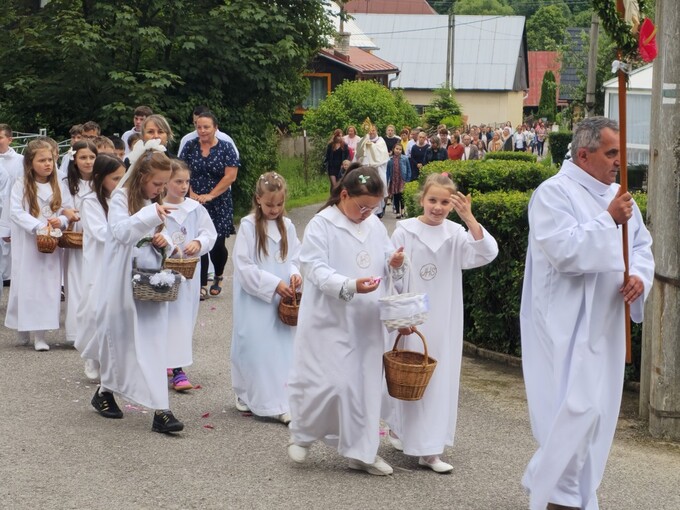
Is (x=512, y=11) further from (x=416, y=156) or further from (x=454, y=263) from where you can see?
(x=454, y=263)

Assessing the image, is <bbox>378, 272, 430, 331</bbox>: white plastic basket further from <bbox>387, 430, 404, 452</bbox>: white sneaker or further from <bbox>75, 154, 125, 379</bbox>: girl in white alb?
<bbox>75, 154, 125, 379</bbox>: girl in white alb

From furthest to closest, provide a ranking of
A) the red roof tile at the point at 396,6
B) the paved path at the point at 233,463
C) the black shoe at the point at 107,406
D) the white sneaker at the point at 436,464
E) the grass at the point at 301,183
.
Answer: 1. the red roof tile at the point at 396,6
2. the grass at the point at 301,183
3. the black shoe at the point at 107,406
4. the white sneaker at the point at 436,464
5. the paved path at the point at 233,463

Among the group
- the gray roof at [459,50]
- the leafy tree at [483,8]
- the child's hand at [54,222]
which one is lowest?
the child's hand at [54,222]

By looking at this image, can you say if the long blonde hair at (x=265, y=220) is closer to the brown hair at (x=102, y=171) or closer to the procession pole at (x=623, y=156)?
the brown hair at (x=102, y=171)

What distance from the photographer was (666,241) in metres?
8.12

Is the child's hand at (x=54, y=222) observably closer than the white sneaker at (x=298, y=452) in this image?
No

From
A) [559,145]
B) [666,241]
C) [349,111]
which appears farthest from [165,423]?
[559,145]

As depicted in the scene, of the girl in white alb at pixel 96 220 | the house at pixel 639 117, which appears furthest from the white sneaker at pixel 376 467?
the house at pixel 639 117

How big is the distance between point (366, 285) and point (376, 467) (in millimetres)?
1089

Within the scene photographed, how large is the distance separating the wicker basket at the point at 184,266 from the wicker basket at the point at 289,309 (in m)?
0.72

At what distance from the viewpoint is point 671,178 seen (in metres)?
8.09

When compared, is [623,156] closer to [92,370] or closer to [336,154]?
[92,370]

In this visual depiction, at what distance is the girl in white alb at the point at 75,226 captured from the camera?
1082cm

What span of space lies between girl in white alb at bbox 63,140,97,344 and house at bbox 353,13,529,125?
69.4 m
